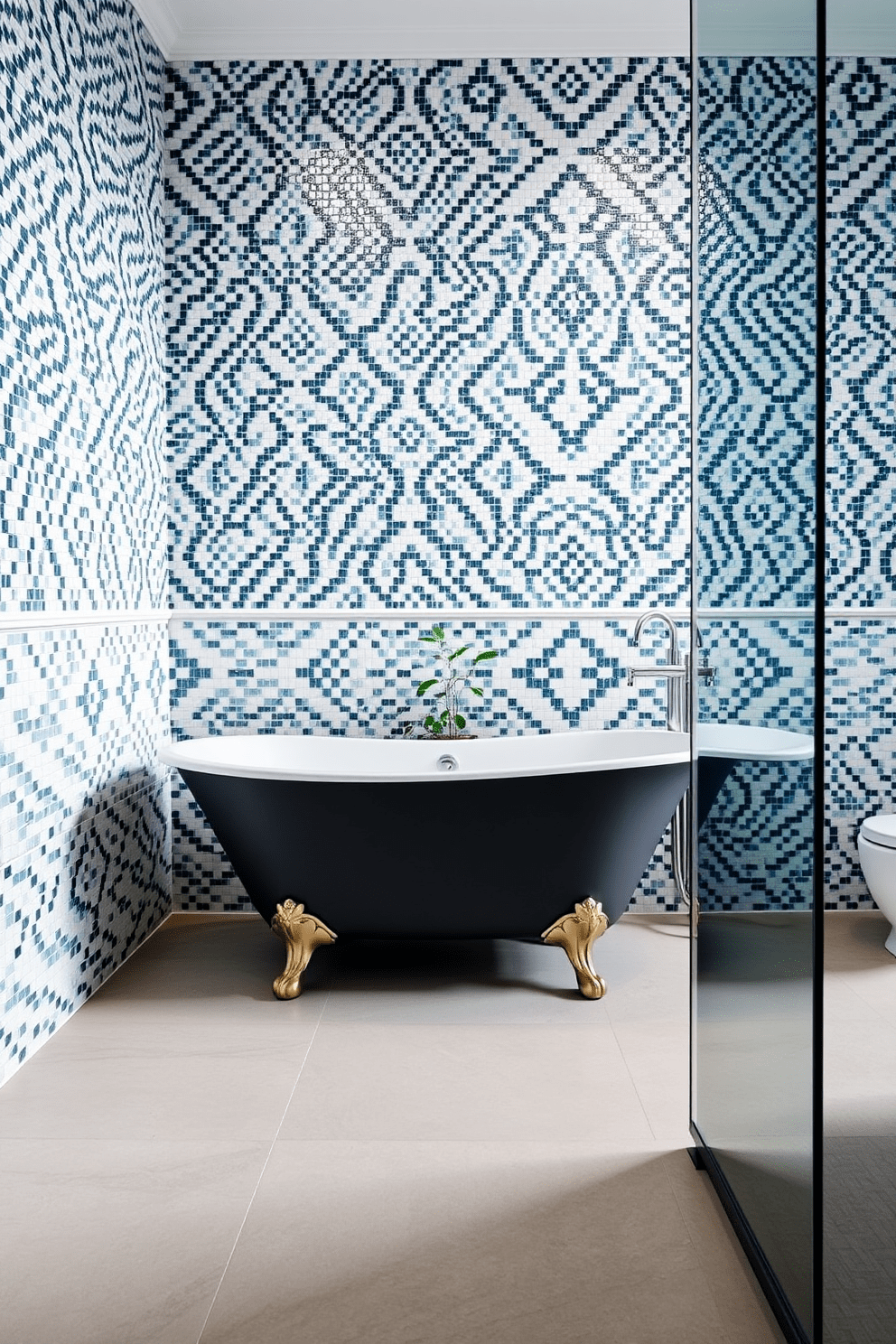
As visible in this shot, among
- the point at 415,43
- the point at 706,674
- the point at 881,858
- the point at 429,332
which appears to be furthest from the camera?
the point at 429,332

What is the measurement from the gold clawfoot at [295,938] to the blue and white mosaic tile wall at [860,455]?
1.93m

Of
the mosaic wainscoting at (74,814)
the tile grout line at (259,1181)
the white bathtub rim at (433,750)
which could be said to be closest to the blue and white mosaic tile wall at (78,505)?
the mosaic wainscoting at (74,814)

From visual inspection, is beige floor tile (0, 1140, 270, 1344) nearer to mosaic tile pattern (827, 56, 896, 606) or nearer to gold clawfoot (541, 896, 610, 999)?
gold clawfoot (541, 896, 610, 999)

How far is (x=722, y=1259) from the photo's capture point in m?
1.84

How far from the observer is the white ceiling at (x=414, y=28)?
3.70 m

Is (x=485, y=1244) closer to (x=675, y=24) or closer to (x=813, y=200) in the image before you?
(x=813, y=200)

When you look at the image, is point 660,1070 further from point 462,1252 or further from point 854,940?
point 854,940

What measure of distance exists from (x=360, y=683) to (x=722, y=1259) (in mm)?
2493

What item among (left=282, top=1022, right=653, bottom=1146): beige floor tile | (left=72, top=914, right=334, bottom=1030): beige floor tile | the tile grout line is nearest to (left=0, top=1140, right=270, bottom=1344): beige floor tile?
the tile grout line

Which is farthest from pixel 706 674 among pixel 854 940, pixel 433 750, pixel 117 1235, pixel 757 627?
pixel 433 750

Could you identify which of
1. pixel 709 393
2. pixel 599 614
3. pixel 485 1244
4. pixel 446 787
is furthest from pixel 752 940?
pixel 599 614

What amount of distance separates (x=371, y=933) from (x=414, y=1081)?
629mm

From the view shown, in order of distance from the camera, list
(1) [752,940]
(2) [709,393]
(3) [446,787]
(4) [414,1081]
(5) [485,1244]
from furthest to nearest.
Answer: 1. (3) [446,787]
2. (4) [414,1081]
3. (2) [709,393]
4. (5) [485,1244]
5. (1) [752,940]

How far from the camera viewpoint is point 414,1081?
8.48ft
